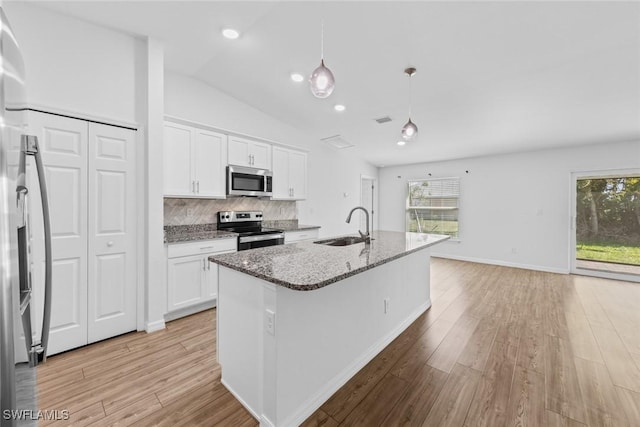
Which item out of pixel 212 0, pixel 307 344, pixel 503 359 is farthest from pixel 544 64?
pixel 307 344

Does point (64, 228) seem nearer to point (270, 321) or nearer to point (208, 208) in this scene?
point (208, 208)

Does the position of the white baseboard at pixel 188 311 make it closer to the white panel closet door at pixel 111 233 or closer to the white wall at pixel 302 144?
the white panel closet door at pixel 111 233

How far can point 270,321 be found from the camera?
143 centimetres

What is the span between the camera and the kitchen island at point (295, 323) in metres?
1.43

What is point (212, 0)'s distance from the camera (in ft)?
7.35

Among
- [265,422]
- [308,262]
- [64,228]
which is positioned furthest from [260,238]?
[265,422]

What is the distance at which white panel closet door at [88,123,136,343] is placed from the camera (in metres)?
2.38

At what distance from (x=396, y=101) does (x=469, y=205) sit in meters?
3.55

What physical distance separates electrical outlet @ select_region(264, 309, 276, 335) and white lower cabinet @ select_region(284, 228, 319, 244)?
2.43 m

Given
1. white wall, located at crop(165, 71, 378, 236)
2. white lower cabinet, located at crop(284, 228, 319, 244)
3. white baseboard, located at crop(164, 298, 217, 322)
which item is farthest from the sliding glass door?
white baseboard, located at crop(164, 298, 217, 322)

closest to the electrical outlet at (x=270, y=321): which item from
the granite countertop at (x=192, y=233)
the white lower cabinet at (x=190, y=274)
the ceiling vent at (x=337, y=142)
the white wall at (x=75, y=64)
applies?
the white lower cabinet at (x=190, y=274)

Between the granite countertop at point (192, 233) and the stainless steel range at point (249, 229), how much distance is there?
14 cm

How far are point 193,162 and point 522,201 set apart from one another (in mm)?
5930

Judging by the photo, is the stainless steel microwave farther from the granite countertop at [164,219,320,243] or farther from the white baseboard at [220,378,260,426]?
the white baseboard at [220,378,260,426]
